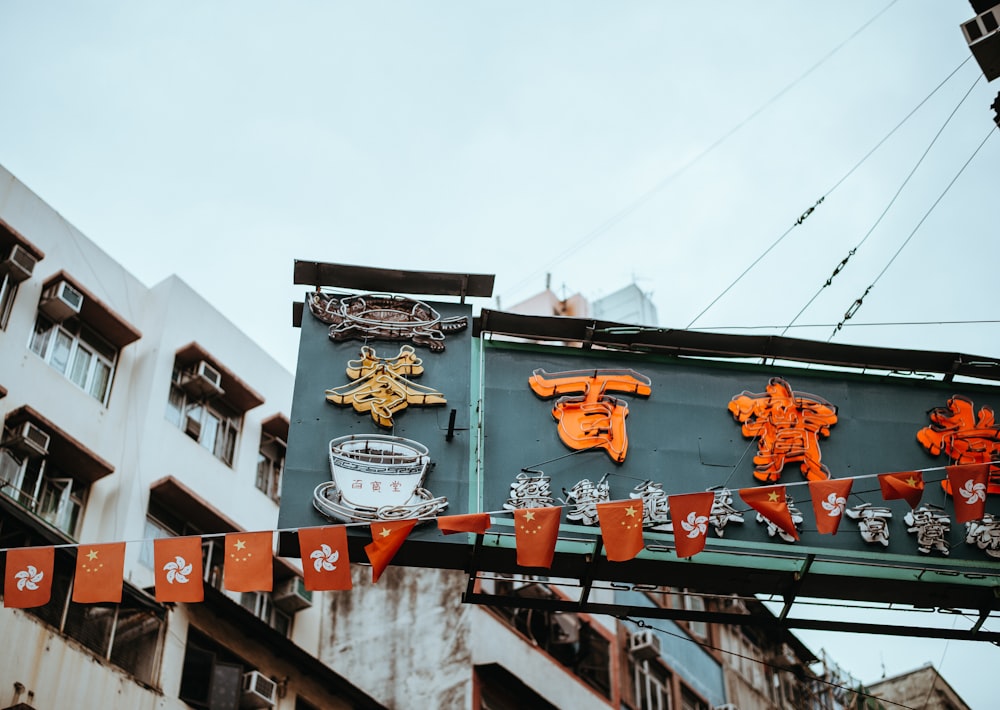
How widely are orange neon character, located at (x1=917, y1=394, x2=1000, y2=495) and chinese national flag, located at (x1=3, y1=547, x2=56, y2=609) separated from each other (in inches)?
390

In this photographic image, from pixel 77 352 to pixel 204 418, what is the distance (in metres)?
2.70

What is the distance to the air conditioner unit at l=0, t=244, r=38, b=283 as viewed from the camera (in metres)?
19.1

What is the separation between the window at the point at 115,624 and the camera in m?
16.3

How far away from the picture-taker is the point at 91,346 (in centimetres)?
2056

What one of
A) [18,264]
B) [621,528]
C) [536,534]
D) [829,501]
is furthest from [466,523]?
[18,264]

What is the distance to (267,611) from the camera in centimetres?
2156

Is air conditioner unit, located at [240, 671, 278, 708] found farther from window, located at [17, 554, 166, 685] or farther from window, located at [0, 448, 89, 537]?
window, located at [0, 448, 89, 537]

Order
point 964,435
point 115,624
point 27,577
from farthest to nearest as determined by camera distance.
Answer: point 115,624 < point 964,435 < point 27,577

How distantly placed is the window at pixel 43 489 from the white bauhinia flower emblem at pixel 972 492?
11716 mm


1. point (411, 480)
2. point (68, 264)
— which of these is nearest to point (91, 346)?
point (68, 264)

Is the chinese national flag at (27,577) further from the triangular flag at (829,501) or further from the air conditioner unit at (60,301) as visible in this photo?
the air conditioner unit at (60,301)

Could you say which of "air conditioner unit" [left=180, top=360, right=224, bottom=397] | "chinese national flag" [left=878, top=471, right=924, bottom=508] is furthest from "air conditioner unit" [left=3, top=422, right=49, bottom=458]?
"chinese national flag" [left=878, top=471, right=924, bottom=508]

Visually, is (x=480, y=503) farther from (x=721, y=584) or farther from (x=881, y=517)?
(x=881, y=517)

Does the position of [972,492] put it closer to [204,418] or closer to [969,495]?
[969,495]
